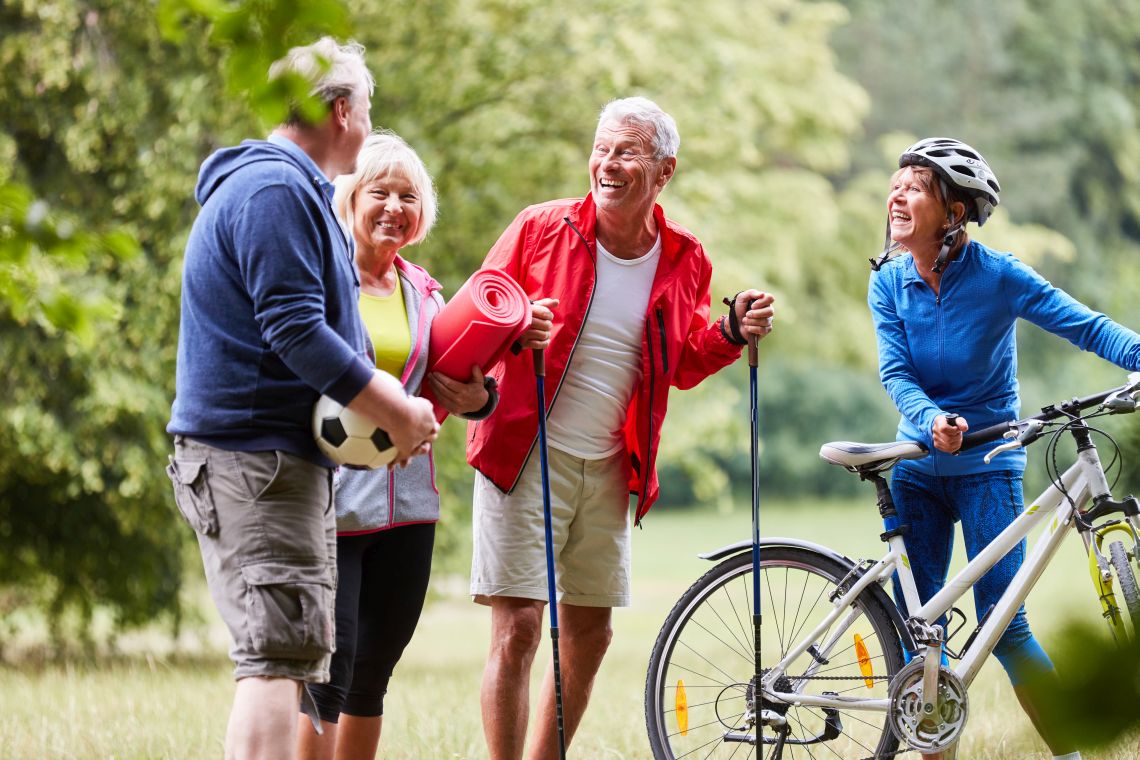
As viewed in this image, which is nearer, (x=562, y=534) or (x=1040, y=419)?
(x=1040, y=419)

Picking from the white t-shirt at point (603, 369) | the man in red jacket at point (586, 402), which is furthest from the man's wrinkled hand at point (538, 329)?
the white t-shirt at point (603, 369)

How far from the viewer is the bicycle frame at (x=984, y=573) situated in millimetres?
3414

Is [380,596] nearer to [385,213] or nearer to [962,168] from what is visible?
[385,213]

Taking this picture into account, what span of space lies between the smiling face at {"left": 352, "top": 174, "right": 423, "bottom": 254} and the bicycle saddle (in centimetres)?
125

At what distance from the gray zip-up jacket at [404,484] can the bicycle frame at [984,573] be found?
112cm

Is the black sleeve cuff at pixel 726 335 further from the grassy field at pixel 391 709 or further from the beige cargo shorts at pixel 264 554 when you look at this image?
the beige cargo shorts at pixel 264 554

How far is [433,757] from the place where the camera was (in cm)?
428

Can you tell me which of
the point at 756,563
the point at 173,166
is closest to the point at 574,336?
the point at 756,563

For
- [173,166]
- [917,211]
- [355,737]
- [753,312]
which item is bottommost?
[355,737]

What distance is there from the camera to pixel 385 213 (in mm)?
3215

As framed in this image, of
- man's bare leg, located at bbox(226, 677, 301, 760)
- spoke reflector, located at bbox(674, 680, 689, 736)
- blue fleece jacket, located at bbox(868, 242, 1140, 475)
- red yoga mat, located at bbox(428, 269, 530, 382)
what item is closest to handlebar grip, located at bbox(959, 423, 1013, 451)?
blue fleece jacket, located at bbox(868, 242, 1140, 475)

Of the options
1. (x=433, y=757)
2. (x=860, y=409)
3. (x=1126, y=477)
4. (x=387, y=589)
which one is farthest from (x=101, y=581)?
(x=860, y=409)

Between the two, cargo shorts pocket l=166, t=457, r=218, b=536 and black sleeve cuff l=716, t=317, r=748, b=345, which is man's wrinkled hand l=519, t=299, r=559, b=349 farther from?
cargo shorts pocket l=166, t=457, r=218, b=536

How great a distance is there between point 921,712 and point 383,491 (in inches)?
60.8
